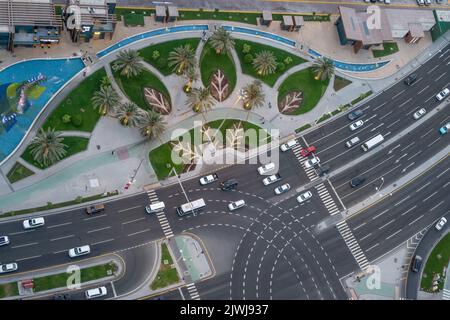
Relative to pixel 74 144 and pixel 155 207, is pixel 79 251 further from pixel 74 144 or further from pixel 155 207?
pixel 74 144

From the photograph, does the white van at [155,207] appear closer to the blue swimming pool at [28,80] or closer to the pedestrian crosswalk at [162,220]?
the pedestrian crosswalk at [162,220]

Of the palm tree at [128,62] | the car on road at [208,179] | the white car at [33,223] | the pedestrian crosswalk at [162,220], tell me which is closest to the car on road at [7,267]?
the white car at [33,223]

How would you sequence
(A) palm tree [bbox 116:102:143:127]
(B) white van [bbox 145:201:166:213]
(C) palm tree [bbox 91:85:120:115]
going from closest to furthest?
(B) white van [bbox 145:201:166:213], (C) palm tree [bbox 91:85:120:115], (A) palm tree [bbox 116:102:143:127]

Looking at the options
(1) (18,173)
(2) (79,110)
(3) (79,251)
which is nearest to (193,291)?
(3) (79,251)

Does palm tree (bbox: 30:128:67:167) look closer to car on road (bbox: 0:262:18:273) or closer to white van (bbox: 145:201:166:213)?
white van (bbox: 145:201:166:213)

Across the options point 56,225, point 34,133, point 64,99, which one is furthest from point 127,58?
point 56,225

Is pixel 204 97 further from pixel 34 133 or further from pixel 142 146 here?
pixel 34 133

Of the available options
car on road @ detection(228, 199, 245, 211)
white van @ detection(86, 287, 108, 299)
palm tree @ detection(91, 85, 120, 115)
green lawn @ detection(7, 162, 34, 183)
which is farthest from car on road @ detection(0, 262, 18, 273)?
car on road @ detection(228, 199, 245, 211)
